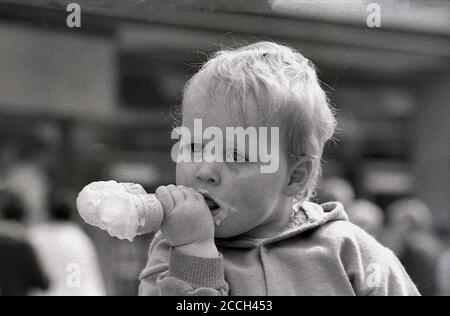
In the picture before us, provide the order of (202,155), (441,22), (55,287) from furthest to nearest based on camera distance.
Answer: (441,22) → (55,287) → (202,155)

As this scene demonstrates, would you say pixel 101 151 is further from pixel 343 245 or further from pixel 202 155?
pixel 343 245

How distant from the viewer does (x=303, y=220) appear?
110 centimetres

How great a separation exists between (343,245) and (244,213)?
19 cm

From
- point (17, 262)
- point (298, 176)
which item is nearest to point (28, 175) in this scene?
point (17, 262)

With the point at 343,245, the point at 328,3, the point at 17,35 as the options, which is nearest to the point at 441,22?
the point at 328,3

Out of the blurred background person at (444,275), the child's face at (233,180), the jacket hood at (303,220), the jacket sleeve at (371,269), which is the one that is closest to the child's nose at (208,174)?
the child's face at (233,180)

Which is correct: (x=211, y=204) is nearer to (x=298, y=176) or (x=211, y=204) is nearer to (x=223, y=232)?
(x=223, y=232)

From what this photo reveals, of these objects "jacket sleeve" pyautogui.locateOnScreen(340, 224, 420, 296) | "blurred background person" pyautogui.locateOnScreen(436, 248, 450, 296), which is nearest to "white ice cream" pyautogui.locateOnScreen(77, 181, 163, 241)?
"jacket sleeve" pyautogui.locateOnScreen(340, 224, 420, 296)

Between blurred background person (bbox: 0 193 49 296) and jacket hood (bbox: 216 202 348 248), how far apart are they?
0.36 metres

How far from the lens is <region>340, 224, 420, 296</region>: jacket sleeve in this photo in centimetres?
104

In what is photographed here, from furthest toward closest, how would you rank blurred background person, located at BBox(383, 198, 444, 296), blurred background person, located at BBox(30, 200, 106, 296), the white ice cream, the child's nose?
blurred background person, located at BBox(383, 198, 444, 296) → blurred background person, located at BBox(30, 200, 106, 296) → the child's nose → the white ice cream

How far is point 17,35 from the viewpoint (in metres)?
1.18

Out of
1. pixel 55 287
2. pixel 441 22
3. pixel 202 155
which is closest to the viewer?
pixel 202 155

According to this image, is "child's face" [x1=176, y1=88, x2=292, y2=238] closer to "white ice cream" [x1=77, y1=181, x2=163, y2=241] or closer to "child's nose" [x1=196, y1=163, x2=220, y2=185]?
"child's nose" [x1=196, y1=163, x2=220, y2=185]
